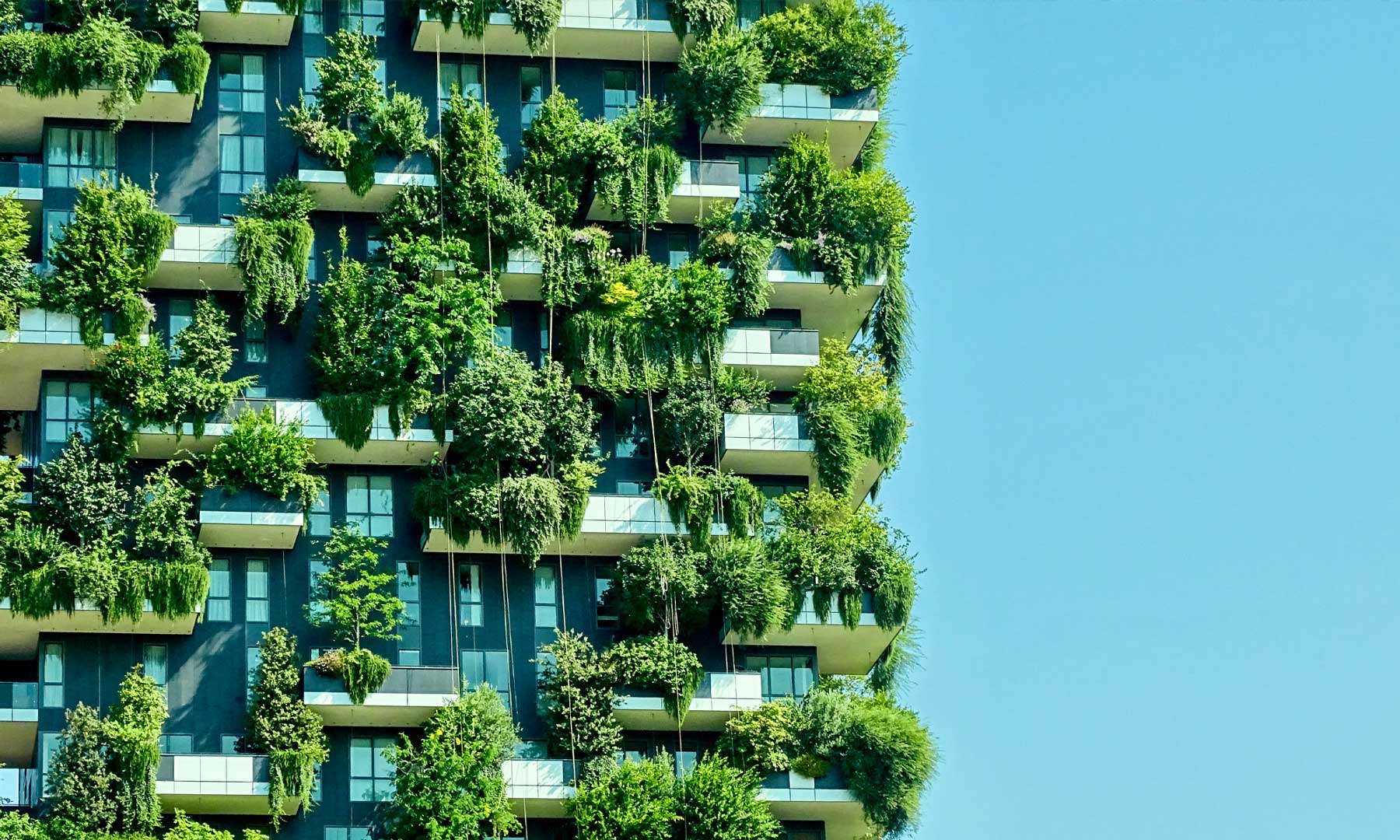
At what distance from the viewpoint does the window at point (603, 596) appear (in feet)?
251

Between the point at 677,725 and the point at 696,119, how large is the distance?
16.1 m

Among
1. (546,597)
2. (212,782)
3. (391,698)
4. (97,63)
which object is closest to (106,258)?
(97,63)

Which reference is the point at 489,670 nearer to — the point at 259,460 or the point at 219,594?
the point at 219,594

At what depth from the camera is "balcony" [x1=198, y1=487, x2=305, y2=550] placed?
73.9 meters

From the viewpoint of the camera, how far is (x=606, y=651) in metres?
75.2

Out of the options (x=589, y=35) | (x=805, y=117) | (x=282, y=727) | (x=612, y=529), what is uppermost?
(x=589, y=35)

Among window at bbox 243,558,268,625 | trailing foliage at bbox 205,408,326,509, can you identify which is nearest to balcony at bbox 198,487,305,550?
trailing foliage at bbox 205,408,326,509

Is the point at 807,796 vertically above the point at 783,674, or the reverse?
the point at 783,674

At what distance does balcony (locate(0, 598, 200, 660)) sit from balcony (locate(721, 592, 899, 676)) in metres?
13.7

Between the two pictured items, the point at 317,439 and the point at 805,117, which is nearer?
the point at 317,439

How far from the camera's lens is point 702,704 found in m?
75.1

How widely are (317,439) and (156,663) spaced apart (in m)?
6.77

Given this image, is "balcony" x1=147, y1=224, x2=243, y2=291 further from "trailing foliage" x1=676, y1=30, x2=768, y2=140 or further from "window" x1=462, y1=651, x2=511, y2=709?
"trailing foliage" x1=676, y1=30, x2=768, y2=140

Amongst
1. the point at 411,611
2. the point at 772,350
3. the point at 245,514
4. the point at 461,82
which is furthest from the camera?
the point at 461,82
